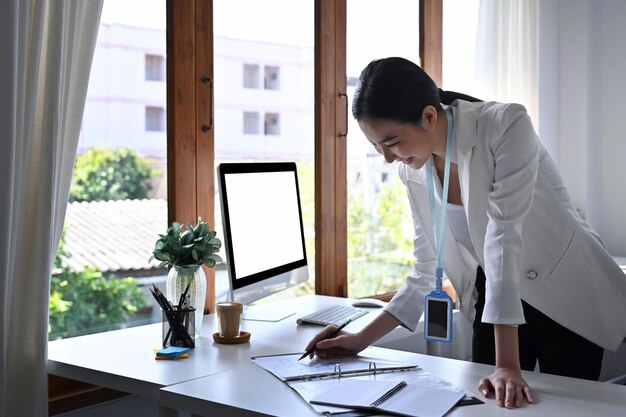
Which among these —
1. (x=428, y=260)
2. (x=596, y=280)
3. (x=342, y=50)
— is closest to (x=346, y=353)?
(x=428, y=260)

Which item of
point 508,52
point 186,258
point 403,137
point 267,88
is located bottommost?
point 186,258

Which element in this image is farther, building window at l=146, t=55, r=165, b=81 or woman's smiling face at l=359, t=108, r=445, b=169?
building window at l=146, t=55, r=165, b=81

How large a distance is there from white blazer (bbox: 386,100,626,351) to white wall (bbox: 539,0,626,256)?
2688 millimetres

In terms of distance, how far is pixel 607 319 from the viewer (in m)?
1.88

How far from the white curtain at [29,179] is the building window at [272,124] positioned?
1.07 meters

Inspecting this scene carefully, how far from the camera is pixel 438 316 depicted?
1830mm

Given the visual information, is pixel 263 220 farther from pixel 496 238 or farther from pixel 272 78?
pixel 496 238

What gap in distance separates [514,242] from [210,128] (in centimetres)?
133

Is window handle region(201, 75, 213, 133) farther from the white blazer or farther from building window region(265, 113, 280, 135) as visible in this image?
the white blazer

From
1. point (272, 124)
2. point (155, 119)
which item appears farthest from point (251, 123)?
point (155, 119)

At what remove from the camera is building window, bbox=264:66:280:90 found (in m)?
3.02

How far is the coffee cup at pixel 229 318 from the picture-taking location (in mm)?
2105

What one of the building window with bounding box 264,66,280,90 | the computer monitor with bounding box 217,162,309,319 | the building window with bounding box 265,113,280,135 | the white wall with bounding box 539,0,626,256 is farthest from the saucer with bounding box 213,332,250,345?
the white wall with bounding box 539,0,626,256

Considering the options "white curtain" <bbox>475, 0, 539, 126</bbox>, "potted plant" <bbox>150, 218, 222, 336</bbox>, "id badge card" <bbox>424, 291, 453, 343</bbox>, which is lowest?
"id badge card" <bbox>424, 291, 453, 343</bbox>
